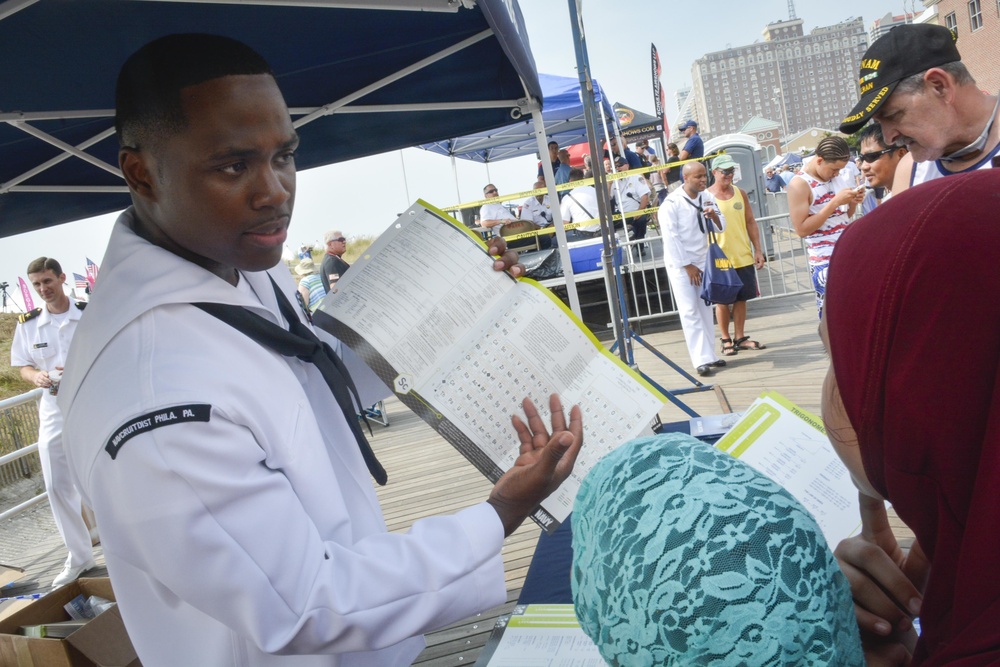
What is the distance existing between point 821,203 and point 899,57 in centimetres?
282

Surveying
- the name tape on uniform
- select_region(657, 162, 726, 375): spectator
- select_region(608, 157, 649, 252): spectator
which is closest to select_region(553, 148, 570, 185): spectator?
select_region(608, 157, 649, 252): spectator

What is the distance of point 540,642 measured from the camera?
1.37 m

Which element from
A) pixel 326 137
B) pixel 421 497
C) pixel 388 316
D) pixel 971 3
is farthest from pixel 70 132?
pixel 971 3

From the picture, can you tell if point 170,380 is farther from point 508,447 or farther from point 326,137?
point 326,137

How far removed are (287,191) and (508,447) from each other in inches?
26.1

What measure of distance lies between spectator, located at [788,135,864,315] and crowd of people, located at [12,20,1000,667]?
13.4 ft

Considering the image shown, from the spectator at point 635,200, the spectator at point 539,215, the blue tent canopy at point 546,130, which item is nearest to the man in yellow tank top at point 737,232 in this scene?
the blue tent canopy at point 546,130

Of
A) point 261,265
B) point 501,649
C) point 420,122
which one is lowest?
point 501,649

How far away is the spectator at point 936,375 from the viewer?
590 millimetres

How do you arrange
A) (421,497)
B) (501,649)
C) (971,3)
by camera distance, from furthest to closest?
(971,3) → (421,497) → (501,649)

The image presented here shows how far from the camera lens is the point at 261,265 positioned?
47.9 inches

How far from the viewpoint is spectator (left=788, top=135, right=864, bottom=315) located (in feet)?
16.1

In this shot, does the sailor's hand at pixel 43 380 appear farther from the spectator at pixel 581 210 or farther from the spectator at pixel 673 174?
the spectator at pixel 673 174

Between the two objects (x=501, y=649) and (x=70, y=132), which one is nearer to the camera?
(x=501, y=649)
